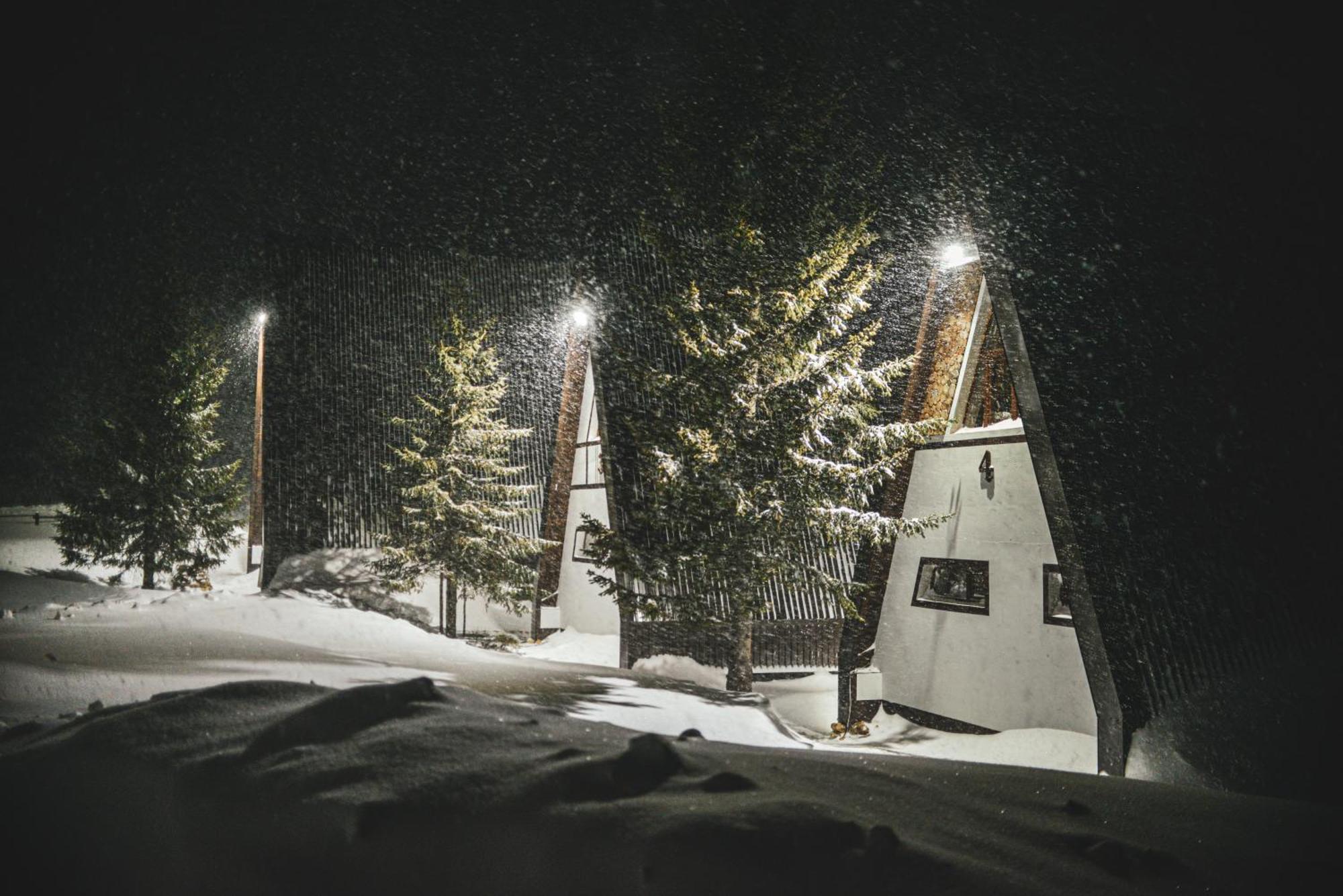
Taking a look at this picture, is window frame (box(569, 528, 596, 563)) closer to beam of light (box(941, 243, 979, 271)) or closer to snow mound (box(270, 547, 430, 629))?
snow mound (box(270, 547, 430, 629))

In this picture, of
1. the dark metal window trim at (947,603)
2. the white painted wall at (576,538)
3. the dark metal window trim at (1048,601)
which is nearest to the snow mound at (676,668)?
the white painted wall at (576,538)

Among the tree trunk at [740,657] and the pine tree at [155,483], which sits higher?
the pine tree at [155,483]

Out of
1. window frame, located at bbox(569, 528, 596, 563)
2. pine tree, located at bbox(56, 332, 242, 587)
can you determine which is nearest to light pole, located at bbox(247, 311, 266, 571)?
pine tree, located at bbox(56, 332, 242, 587)

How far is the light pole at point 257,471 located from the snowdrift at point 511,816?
0.40m

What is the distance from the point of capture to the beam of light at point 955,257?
2959mm

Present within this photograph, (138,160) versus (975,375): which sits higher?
(138,160)

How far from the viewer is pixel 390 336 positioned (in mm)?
2059

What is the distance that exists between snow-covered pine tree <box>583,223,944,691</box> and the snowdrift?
4.72ft

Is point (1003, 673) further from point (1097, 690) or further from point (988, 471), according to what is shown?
point (1097, 690)

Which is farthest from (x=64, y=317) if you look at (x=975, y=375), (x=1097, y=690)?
(x=975, y=375)

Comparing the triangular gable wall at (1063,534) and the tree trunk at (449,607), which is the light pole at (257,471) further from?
the triangular gable wall at (1063,534)

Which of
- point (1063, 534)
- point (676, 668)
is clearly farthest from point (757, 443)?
point (676, 668)

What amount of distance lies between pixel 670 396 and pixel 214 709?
5.97 ft

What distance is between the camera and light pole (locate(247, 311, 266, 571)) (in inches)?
69.3
